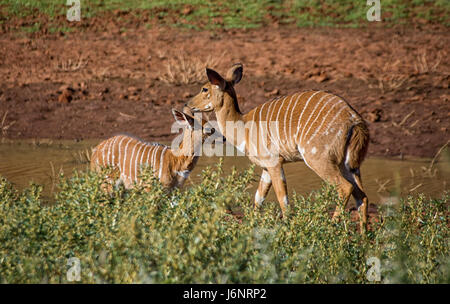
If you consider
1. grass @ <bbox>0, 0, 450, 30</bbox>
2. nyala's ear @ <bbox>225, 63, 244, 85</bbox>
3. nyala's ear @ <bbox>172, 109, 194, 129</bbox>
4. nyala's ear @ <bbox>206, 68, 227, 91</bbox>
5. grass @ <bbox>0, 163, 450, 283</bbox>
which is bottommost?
grass @ <bbox>0, 163, 450, 283</bbox>

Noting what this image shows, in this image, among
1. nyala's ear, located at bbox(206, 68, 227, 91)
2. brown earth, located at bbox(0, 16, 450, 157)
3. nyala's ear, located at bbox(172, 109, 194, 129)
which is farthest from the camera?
brown earth, located at bbox(0, 16, 450, 157)

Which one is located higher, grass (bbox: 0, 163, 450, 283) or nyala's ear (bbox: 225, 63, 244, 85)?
nyala's ear (bbox: 225, 63, 244, 85)

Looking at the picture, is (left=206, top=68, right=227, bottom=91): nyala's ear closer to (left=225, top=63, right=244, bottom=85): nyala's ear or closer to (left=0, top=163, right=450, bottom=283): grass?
(left=225, top=63, right=244, bottom=85): nyala's ear

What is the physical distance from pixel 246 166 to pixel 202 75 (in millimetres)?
3888

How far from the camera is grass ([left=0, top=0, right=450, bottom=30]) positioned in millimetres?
15695

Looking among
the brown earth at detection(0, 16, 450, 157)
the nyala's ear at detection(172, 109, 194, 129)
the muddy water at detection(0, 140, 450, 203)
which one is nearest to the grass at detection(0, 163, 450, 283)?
the nyala's ear at detection(172, 109, 194, 129)

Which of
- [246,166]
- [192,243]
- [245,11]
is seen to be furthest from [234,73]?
[245,11]

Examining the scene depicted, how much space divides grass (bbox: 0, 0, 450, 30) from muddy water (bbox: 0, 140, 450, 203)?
6.82 m

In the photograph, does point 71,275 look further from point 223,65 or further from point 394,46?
point 394,46

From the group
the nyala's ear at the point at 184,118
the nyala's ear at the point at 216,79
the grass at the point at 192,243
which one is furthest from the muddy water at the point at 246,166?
the grass at the point at 192,243

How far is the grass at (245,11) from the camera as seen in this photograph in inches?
618

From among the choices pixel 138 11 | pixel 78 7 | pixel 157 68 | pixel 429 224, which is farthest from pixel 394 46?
pixel 429 224

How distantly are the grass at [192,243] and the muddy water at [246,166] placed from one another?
8.72 feet

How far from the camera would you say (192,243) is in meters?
3.44
